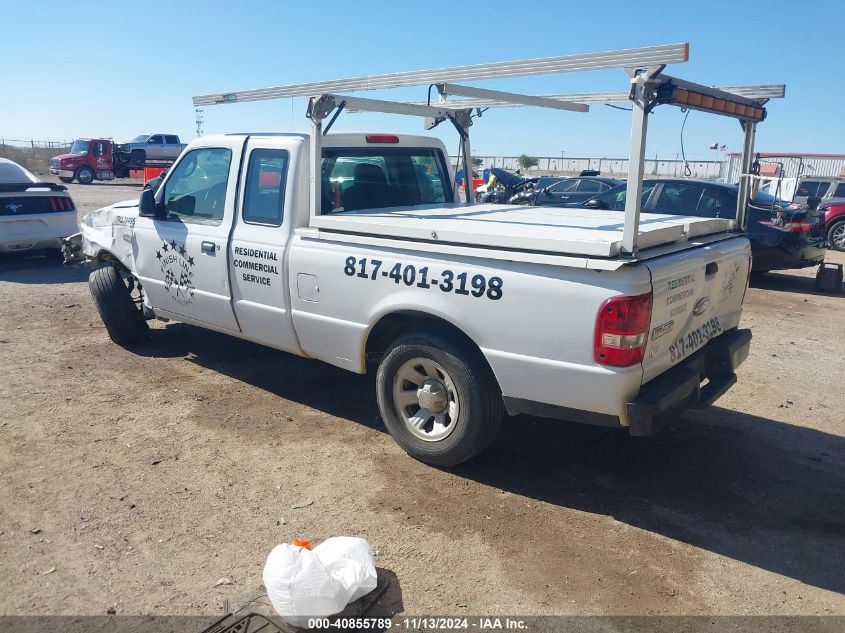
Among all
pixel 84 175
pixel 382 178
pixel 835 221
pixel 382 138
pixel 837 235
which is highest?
pixel 382 138

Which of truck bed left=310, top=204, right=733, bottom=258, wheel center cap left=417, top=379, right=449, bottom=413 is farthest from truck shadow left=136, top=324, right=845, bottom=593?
truck bed left=310, top=204, right=733, bottom=258

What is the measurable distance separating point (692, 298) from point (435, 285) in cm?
146

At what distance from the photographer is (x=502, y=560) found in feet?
11.0

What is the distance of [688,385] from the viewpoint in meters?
3.80

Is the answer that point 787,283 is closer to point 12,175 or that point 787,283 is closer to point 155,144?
point 12,175

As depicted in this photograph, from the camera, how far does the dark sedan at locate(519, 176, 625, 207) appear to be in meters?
15.0

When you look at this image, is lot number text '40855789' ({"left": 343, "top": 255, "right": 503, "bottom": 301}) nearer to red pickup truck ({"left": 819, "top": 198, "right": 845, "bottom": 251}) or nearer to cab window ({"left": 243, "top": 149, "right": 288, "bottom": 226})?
cab window ({"left": 243, "top": 149, "right": 288, "bottom": 226})

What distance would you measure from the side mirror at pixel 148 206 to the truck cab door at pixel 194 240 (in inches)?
3.4

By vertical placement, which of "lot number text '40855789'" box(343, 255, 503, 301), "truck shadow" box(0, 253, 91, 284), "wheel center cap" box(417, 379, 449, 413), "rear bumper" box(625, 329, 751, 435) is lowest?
"truck shadow" box(0, 253, 91, 284)

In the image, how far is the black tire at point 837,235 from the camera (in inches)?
595

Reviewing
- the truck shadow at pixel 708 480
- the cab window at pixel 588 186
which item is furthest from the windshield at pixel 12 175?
the cab window at pixel 588 186

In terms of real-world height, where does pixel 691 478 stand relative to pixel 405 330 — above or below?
below

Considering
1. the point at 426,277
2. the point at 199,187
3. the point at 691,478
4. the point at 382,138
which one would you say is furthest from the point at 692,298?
the point at 199,187

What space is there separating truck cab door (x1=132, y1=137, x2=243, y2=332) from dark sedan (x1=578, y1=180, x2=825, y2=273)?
247 inches
